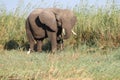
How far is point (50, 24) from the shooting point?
29.9 feet

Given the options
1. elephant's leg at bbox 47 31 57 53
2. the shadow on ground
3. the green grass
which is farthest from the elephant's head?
the green grass

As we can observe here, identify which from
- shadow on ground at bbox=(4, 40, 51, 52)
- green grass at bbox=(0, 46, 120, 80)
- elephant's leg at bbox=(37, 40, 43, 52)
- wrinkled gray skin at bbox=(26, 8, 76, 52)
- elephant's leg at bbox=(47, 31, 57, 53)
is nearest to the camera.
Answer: green grass at bbox=(0, 46, 120, 80)

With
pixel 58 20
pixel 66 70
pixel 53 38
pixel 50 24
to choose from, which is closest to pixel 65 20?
pixel 58 20

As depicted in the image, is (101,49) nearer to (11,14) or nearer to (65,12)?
(65,12)

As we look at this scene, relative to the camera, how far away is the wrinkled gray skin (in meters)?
9.18

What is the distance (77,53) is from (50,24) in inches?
39.2

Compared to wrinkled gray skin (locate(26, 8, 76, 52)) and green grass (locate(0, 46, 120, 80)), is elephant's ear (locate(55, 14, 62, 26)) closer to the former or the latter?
wrinkled gray skin (locate(26, 8, 76, 52))

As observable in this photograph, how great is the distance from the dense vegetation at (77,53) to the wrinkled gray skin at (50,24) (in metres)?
0.49

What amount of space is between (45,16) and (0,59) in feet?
6.89

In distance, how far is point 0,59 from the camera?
748cm

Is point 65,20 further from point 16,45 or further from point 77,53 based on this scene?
point 16,45

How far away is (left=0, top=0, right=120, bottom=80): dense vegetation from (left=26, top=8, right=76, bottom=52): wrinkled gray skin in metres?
0.49

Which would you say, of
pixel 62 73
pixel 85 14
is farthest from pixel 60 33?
pixel 62 73

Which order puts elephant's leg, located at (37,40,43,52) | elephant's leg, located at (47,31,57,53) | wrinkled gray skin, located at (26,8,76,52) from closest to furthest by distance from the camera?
1. wrinkled gray skin, located at (26,8,76,52)
2. elephant's leg, located at (47,31,57,53)
3. elephant's leg, located at (37,40,43,52)
